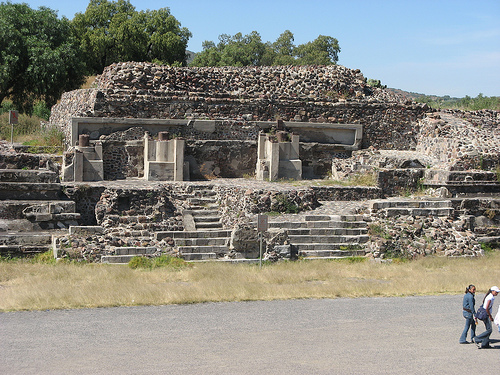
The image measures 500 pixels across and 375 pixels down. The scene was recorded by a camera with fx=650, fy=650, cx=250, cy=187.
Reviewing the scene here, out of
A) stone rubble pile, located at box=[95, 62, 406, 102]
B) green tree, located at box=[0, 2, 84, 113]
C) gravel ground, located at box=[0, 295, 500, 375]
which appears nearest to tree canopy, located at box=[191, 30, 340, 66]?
green tree, located at box=[0, 2, 84, 113]

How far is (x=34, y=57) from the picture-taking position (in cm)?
3316

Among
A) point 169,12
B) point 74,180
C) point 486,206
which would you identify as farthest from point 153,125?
point 169,12

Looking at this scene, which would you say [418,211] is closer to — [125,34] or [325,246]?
[325,246]

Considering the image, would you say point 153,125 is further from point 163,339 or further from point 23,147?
point 163,339

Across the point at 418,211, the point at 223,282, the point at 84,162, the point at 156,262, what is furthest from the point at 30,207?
the point at 418,211

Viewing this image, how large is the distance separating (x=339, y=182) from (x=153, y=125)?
7.06 m

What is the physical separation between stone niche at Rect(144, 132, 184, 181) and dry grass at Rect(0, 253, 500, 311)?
6944 mm

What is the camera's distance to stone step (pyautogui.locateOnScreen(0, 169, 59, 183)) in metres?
18.5

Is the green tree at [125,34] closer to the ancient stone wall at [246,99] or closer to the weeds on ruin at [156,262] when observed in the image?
the ancient stone wall at [246,99]

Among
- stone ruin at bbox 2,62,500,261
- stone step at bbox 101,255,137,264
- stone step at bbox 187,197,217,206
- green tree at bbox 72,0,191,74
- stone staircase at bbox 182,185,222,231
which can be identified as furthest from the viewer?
green tree at bbox 72,0,191,74

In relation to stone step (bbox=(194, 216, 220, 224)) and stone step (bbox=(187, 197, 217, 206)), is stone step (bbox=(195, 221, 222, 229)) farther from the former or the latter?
stone step (bbox=(187, 197, 217, 206))

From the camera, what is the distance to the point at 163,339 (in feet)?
34.4

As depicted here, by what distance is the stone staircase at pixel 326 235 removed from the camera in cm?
1759

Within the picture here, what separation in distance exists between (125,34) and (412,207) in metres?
28.1
